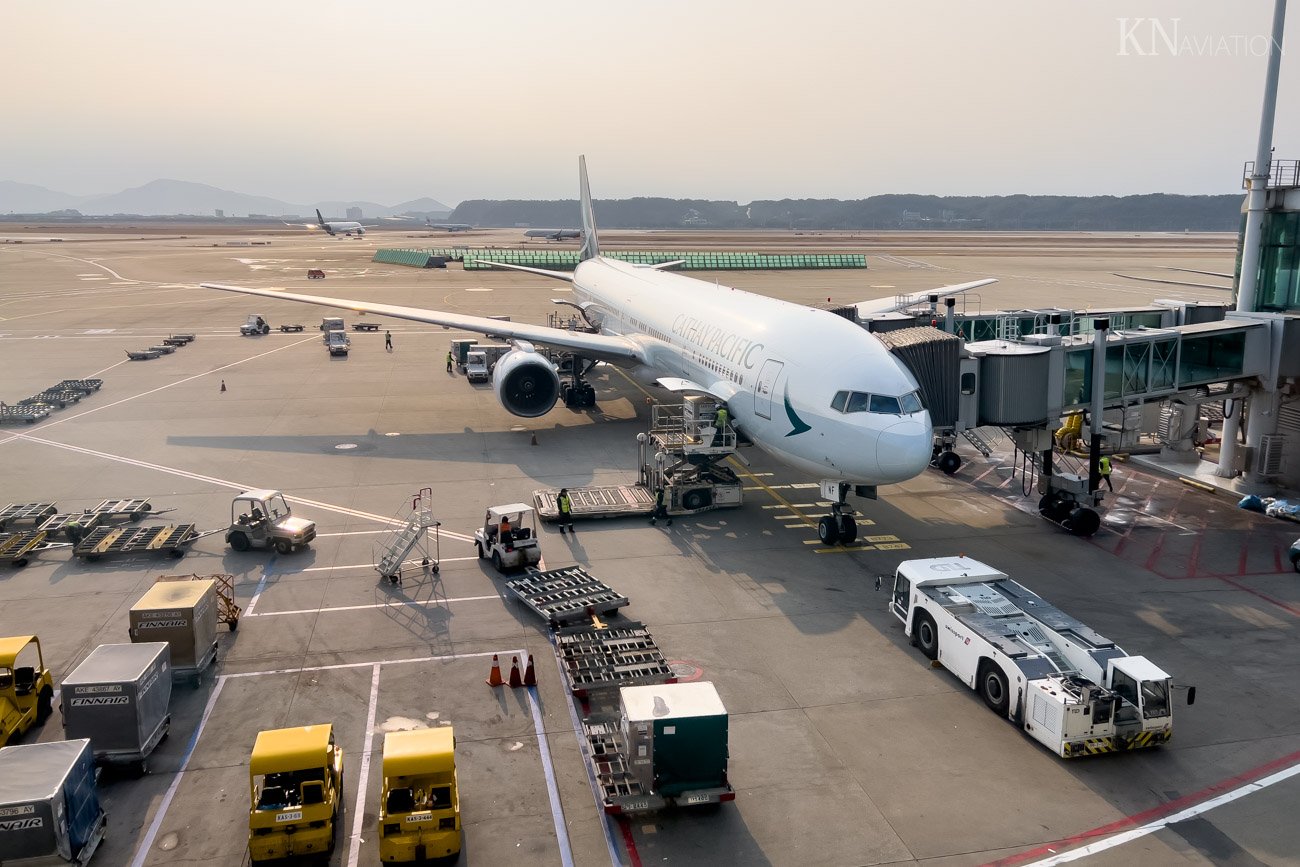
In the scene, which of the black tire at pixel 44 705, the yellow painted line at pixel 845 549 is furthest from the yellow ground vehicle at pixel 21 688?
the yellow painted line at pixel 845 549

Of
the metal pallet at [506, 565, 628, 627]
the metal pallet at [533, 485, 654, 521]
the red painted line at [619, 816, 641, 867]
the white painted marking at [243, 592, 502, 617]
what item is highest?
the metal pallet at [533, 485, 654, 521]

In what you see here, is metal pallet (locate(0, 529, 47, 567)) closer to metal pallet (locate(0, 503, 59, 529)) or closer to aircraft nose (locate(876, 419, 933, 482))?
metal pallet (locate(0, 503, 59, 529))

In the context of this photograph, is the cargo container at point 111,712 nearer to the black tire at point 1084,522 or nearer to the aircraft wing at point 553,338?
the black tire at point 1084,522

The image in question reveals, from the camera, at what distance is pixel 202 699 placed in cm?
1655

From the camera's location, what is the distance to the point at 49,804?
11.3 meters

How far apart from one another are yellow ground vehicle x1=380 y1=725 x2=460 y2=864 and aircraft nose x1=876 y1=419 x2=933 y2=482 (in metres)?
12.4

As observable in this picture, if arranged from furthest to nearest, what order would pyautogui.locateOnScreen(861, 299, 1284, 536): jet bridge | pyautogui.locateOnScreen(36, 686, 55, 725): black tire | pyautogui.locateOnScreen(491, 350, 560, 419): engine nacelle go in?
pyautogui.locateOnScreen(491, 350, 560, 419): engine nacelle
pyautogui.locateOnScreen(861, 299, 1284, 536): jet bridge
pyautogui.locateOnScreen(36, 686, 55, 725): black tire

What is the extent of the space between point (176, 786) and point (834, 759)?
394 inches

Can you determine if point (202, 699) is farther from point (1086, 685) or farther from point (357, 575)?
point (1086, 685)

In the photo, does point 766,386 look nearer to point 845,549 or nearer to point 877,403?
point 877,403

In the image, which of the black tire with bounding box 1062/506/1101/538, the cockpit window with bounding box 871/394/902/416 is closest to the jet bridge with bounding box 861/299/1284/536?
the black tire with bounding box 1062/506/1101/538

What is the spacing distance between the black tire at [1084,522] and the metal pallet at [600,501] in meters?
11.6

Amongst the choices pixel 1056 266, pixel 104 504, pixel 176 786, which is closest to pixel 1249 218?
pixel 176 786

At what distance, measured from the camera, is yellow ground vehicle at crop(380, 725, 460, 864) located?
39.5 feet
